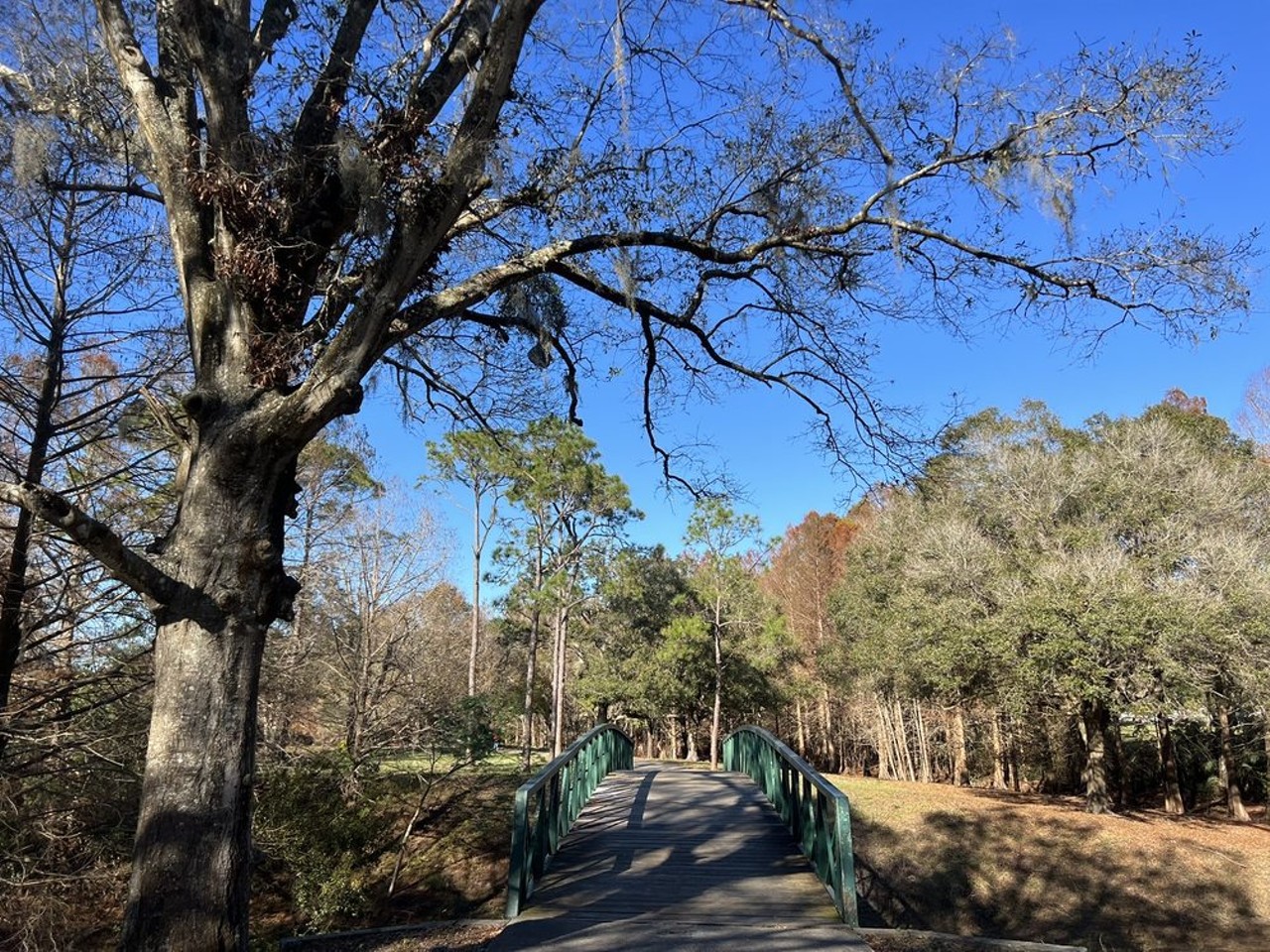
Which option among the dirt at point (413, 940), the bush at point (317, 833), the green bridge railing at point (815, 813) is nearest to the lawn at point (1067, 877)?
the green bridge railing at point (815, 813)

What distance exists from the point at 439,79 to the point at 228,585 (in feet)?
9.58

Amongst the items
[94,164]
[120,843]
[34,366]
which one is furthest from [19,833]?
[94,164]

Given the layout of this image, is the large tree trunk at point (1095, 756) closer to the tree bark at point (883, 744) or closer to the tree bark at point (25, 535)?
the tree bark at point (883, 744)

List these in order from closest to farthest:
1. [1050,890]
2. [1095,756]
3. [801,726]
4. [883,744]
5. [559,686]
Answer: [1050,890] < [1095,756] < [559,686] < [883,744] < [801,726]

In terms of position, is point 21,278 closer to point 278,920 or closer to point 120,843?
point 120,843

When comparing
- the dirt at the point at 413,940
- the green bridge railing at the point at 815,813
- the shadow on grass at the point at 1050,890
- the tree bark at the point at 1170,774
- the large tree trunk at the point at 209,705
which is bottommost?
the shadow on grass at the point at 1050,890

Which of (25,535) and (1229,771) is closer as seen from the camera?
(25,535)

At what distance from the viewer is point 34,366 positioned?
6.45 m

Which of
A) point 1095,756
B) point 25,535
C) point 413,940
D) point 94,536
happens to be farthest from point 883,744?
point 94,536

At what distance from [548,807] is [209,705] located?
4.53 metres

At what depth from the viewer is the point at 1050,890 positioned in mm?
12195

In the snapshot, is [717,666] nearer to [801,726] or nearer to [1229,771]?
[1229,771]

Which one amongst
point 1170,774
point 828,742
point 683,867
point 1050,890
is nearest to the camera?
point 683,867

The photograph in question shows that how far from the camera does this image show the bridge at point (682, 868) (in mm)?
4758
